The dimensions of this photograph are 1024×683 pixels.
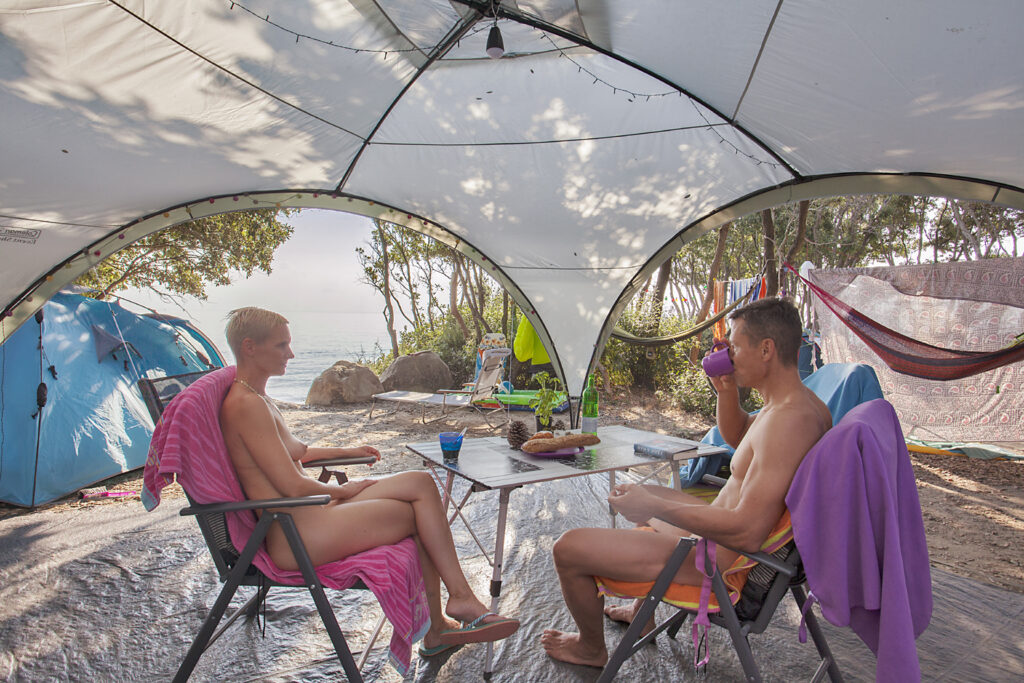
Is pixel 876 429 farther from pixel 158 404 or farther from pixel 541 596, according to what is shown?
pixel 158 404

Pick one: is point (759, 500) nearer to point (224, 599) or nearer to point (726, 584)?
point (726, 584)

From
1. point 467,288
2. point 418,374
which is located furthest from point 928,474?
point 467,288

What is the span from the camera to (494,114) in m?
3.65

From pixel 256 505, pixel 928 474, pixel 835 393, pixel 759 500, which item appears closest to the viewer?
pixel 759 500

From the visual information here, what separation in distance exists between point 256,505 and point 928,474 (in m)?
5.34

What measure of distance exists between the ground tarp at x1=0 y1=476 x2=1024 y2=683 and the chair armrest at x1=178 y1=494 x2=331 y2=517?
0.67 meters

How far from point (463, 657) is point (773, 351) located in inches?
59.9

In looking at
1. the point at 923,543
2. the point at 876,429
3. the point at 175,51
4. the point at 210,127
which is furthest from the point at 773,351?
the point at 210,127

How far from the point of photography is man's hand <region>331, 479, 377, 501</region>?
209 cm

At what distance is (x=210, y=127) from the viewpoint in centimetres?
320

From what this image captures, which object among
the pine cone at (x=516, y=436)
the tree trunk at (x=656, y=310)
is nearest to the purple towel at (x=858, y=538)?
the pine cone at (x=516, y=436)

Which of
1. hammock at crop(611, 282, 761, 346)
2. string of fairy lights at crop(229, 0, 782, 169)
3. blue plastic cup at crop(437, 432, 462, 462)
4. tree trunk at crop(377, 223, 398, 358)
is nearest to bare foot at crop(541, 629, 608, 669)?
blue plastic cup at crop(437, 432, 462, 462)

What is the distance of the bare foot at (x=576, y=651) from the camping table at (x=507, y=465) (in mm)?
226

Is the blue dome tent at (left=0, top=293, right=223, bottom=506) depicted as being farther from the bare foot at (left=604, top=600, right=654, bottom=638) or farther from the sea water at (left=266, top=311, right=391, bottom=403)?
the sea water at (left=266, top=311, right=391, bottom=403)
